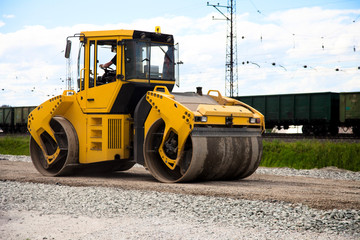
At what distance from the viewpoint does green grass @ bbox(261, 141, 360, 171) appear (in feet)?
50.5

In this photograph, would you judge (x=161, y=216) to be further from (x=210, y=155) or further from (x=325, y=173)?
(x=325, y=173)

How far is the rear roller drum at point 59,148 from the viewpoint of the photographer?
12.4 metres

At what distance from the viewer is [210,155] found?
10.1 m

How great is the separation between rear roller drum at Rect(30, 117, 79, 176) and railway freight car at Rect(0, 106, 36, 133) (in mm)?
34073

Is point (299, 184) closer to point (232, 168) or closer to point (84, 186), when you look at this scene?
point (232, 168)

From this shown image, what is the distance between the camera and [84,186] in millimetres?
10312

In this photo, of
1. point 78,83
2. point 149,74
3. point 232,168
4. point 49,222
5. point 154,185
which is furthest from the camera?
point 78,83

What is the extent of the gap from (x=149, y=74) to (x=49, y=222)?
5635 millimetres

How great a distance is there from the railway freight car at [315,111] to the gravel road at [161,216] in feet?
72.9

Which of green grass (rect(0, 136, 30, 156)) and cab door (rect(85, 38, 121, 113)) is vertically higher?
cab door (rect(85, 38, 121, 113))

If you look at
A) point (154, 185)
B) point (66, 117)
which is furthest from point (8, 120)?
point (154, 185)

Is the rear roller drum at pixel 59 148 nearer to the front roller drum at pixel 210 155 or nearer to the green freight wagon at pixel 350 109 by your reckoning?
the front roller drum at pixel 210 155

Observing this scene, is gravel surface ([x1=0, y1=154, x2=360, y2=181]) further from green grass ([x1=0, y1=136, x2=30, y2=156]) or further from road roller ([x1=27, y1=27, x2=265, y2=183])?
green grass ([x1=0, y1=136, x2=30, y2=156])

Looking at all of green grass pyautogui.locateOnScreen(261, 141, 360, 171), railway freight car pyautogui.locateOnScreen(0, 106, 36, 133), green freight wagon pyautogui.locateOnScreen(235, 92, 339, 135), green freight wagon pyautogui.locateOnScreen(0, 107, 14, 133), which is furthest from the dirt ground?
green freight wagon pyautogui.locateOnScreen(0, 107, 14, 133)
